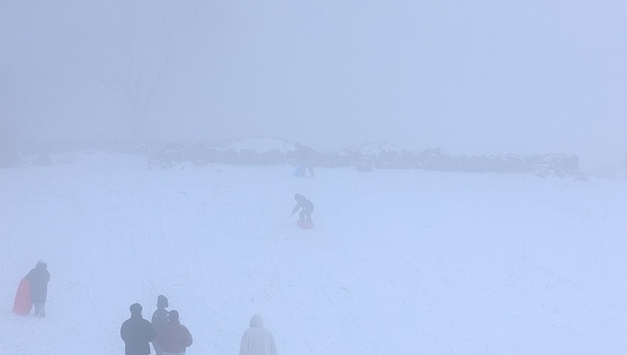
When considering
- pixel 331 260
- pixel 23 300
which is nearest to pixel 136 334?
pixel 23 300

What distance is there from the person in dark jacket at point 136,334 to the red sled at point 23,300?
20.9ft

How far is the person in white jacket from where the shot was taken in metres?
10.2

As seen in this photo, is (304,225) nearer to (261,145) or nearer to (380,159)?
(380,159)

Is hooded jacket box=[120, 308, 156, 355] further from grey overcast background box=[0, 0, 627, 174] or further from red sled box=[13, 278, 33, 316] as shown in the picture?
grey overcast background box=[0, 0, 627, 174]

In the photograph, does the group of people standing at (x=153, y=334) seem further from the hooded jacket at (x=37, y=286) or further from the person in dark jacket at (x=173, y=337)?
the hooded jacket at (x=37, y=286)

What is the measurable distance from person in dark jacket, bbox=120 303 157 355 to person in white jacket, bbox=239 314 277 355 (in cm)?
166

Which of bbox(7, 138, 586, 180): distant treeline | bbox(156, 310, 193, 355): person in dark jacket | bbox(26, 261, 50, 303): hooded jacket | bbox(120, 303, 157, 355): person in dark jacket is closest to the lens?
bbox(120, 303, 157, 355): person in dark jacket

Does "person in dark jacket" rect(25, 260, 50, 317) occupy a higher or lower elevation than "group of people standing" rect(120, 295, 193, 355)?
lower

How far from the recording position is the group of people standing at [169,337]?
10.3 metres

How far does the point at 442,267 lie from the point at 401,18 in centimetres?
10834

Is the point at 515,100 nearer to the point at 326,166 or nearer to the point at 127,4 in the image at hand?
the point at 127,4

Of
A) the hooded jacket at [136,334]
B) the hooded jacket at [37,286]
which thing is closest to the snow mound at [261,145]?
the hooded jacket at [37,286]

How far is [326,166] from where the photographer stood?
105ft

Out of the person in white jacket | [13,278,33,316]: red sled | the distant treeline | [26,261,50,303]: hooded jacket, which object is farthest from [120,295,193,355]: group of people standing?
the distant treeline
